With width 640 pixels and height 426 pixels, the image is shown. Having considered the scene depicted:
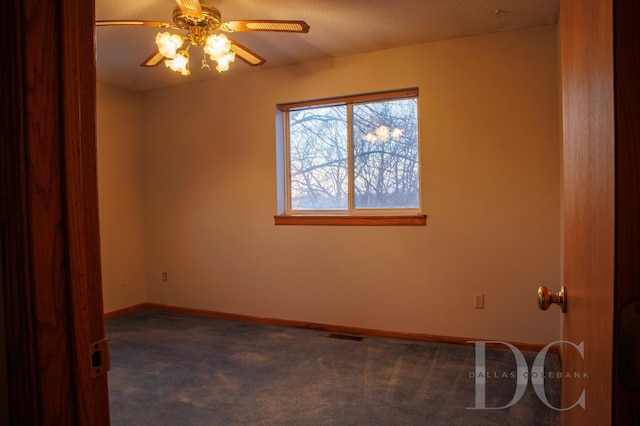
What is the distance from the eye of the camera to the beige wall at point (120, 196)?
3.97 metres

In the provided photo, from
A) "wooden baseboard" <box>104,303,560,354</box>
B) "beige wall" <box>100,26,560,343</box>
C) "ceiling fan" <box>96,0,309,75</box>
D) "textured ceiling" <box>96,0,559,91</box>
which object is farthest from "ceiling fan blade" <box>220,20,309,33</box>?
"wooden baseboard" <box>104,303,560,354</box>

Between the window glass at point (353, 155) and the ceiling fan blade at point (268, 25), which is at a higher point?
the ceiling fan blade at point (268, 25)

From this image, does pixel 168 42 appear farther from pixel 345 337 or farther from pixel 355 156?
pixel 345 337

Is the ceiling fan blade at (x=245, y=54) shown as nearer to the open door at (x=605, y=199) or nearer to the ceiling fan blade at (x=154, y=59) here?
the ceiling fan blade at (x=154, y=59)

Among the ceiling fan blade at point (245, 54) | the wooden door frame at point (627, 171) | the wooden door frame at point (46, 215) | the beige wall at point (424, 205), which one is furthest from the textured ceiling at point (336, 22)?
the wooden door frame at point (627, 171)

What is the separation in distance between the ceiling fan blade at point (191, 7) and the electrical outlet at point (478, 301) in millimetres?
2695

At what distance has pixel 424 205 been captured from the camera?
123 inches

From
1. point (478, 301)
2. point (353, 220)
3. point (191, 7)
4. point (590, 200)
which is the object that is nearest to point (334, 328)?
point (353, 220)

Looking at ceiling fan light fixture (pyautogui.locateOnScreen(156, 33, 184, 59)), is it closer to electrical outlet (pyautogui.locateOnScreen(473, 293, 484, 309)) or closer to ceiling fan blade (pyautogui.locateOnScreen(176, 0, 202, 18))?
ceiling fan blade (pyautogui.locateOnScreen(176, 0, 202, 18))

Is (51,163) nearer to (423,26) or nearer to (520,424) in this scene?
(520,424)

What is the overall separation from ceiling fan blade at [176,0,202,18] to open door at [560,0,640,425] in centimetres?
177

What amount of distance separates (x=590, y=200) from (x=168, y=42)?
2102 millimetres

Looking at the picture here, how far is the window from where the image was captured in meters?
3.24

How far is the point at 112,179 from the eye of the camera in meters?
4.06
